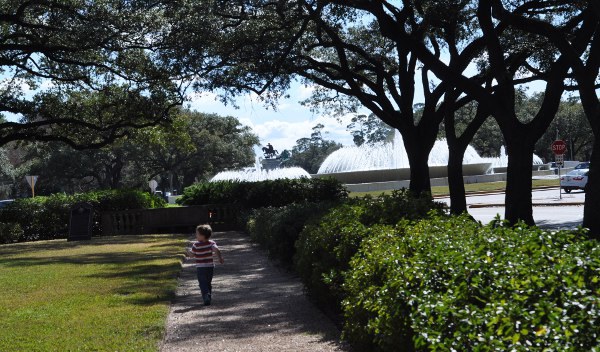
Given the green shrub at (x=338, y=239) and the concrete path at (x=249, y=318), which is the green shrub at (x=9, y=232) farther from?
the green shrub at (x=338, y=239)

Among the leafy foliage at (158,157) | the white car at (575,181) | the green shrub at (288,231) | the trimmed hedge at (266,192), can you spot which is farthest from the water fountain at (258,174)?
the green shrub at (288,231)

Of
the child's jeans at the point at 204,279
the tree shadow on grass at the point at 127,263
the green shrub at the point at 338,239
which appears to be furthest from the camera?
the tree shadow on grass at the point at 127,263

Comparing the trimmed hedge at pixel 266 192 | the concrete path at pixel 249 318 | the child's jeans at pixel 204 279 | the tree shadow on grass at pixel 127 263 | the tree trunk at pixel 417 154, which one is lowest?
the concrete path at pixel 249 318

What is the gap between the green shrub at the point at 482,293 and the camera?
11.5 ft

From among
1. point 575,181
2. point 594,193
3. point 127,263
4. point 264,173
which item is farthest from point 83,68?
point 264,173

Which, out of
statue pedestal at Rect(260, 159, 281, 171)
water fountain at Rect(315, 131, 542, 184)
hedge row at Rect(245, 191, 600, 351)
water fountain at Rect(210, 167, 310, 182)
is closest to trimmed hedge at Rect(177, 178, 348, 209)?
hedge row at Rect(245, 191, 600, 351)

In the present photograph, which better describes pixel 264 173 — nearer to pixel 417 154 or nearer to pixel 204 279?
pixel 417 154

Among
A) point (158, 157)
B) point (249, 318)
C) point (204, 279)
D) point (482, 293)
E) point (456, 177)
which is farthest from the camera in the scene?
point (158, 157)

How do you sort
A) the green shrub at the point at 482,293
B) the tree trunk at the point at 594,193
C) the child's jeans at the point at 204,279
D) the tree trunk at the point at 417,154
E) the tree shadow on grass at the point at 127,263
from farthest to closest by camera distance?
the tree trunk at the point at 417,154, the tree trunk at the point at 594,193, the tree shadow on grass at the point at 127,263, the child's jeans at the point at 204,279, the green shrub at the point at 482,293

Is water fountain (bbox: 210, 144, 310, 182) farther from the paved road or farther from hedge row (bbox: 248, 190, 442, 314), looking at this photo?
hedge row (bbox: 248, 190, 442, 314)

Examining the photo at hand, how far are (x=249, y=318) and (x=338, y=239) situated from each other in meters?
1.58

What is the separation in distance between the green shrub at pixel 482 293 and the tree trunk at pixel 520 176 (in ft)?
32.0

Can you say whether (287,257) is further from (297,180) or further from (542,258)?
(297,180)

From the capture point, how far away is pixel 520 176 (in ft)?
53.4
